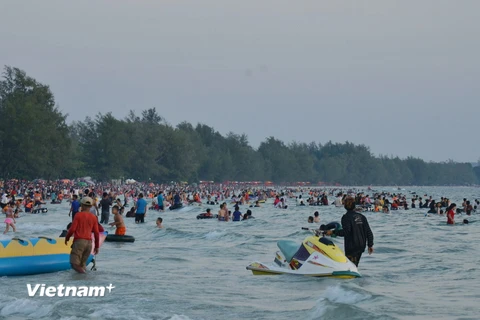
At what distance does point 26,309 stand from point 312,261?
17.1 feet

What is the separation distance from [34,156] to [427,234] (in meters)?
52.8

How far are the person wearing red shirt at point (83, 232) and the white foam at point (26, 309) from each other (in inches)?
91.0

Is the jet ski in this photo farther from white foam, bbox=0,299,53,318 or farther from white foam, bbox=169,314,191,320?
white foam, bbox=0,299,53,318

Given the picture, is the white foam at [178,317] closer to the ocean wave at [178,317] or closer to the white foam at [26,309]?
the ocean wave at [178,317]

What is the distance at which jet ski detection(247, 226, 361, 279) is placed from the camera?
1341 centimetres

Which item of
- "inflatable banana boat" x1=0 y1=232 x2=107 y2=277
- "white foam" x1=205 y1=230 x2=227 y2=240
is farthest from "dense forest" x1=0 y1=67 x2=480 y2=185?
"inflatable banana boat" x1=0 y1=232 x2=107 y2=277

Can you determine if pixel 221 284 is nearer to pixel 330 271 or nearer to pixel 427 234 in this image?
pixel 330 271

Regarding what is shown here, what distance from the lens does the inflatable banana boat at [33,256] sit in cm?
1431

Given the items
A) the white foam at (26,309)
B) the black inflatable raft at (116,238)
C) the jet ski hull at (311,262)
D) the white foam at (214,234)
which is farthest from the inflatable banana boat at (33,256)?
the white foam at (214,234)

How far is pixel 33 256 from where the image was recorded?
14.5 m

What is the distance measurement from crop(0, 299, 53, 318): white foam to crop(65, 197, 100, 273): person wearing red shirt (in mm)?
2312

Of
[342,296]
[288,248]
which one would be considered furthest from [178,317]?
[288,248]

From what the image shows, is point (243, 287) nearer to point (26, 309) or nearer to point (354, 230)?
point (354, 230)

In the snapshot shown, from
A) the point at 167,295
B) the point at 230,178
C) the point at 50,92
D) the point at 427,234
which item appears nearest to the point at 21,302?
the point at 167,295
